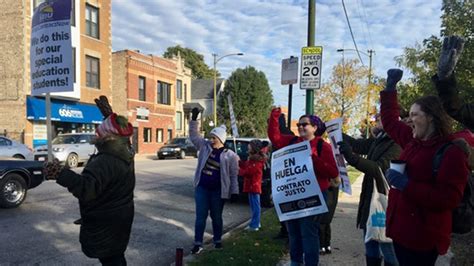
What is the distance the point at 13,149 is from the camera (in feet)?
49.3

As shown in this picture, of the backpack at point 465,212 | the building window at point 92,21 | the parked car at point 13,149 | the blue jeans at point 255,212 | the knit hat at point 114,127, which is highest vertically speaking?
the building window at point 92,21

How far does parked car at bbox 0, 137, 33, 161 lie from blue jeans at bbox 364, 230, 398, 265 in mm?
14056

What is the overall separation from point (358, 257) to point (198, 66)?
237ft

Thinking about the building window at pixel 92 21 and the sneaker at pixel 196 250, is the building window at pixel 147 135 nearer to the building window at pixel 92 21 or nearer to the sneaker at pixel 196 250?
the building window at pixel 92 21

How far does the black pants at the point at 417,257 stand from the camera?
280 cm

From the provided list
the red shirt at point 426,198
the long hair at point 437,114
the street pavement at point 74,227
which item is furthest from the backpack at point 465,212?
the street pavement at point 74,227

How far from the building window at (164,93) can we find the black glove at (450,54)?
122 ft

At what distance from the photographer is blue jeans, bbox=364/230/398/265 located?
415cm

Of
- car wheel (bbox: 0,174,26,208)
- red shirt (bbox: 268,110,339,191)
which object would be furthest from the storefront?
red shirt (bbox: 268,110,339,191)

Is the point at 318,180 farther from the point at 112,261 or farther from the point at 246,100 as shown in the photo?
the point at 246,100

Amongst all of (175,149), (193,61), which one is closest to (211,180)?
(175,149)

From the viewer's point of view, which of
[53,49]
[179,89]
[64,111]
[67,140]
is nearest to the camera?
[53,49]

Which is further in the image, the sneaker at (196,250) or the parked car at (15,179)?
the parked car at (15,179)

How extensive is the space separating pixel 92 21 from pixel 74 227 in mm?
24908
